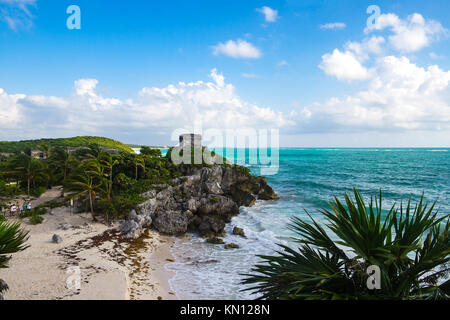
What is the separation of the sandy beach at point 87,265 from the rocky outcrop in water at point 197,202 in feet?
4.38

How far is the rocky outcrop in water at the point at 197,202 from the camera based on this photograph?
1764 cm

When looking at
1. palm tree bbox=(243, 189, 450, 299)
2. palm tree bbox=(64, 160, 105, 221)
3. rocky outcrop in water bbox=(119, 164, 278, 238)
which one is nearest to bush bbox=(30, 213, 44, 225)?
palm tree bbox=(64, 160, 105, 221)

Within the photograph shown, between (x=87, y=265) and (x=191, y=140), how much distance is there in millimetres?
29773

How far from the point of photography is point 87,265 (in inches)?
440

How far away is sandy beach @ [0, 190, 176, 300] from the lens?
30.0 ft

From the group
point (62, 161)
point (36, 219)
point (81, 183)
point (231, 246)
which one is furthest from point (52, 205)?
point (231, 246)

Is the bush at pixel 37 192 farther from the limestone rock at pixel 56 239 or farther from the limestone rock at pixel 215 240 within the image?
the limestone rock at pixel 215 240

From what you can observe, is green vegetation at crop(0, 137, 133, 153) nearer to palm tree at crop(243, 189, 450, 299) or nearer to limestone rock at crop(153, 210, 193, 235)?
limestone rock at crop(153, 210, 193, 235)

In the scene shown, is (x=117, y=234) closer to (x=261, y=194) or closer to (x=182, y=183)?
(x=182, y=183)

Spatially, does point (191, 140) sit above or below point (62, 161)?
above

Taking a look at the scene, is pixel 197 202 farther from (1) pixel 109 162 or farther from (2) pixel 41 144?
(2) pixel 41 144

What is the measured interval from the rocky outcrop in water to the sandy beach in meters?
1.34
